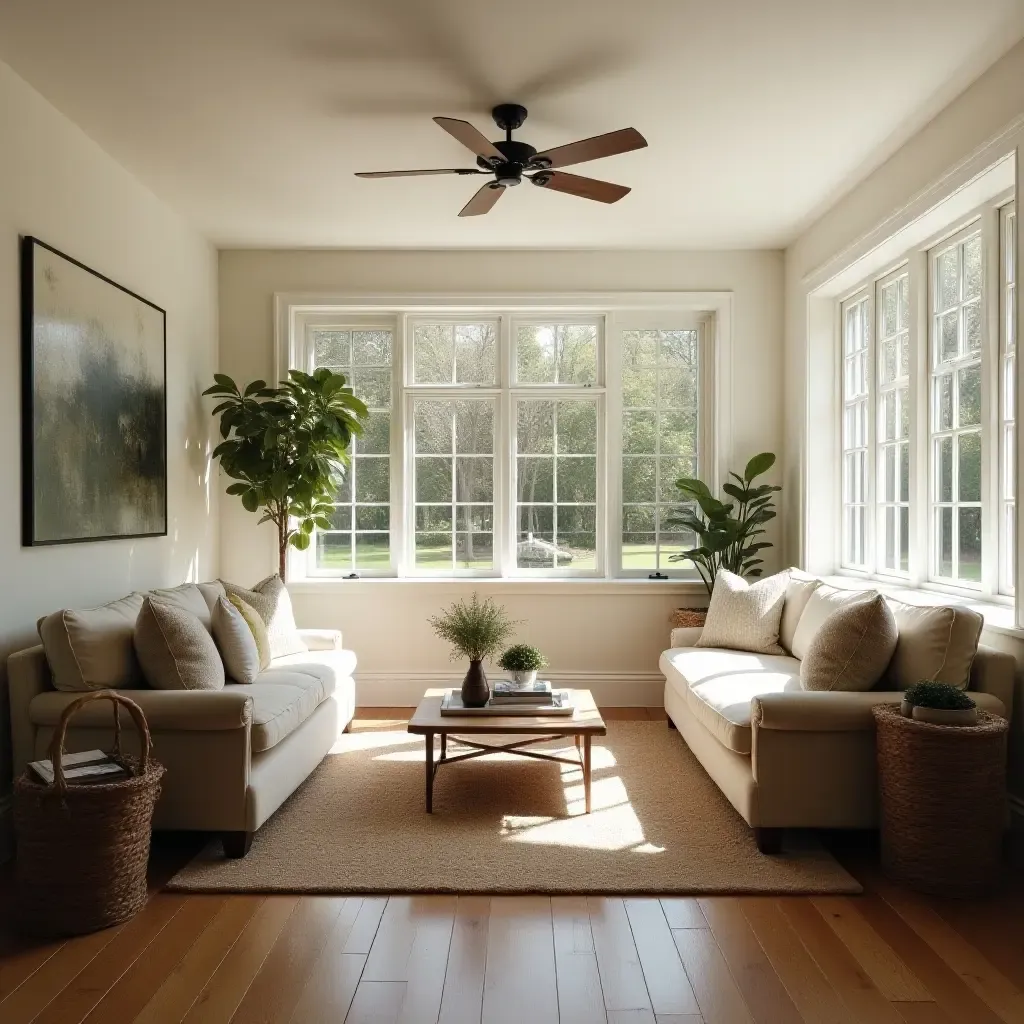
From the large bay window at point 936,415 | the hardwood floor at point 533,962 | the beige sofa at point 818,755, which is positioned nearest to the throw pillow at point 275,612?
the hardwood floor at point 533,962

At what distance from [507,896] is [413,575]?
10.2 feet

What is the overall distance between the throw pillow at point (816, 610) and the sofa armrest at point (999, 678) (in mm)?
698

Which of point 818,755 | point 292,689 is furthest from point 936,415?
point 292,689

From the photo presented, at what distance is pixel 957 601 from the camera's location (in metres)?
3.82

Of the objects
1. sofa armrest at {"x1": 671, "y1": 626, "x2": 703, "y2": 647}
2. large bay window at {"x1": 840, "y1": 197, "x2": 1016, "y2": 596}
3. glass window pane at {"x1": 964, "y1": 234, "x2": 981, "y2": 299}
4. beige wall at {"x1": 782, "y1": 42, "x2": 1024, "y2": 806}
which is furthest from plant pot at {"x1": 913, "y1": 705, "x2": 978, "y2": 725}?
sofa armrest at {"x1": 671, "y1": 626, "x2": 703, "y2": 647}

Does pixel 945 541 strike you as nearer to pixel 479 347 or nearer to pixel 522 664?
pixel 522 664

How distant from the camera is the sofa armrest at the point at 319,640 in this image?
4.80 meters

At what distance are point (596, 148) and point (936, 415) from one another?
2.02 metres

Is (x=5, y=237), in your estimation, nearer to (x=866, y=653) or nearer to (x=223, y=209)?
(x=223, y=209)

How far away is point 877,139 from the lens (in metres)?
3.99

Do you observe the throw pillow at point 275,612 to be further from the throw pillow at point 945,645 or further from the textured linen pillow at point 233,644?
the throw pillow at point 945,645

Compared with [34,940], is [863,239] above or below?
above

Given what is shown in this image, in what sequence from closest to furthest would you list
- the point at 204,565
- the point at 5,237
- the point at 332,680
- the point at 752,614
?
the point at 5,237, the point at 332,680, the point at 752,614, the point at 204,565

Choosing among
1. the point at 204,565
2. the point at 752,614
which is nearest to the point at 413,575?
the point at 204,565
